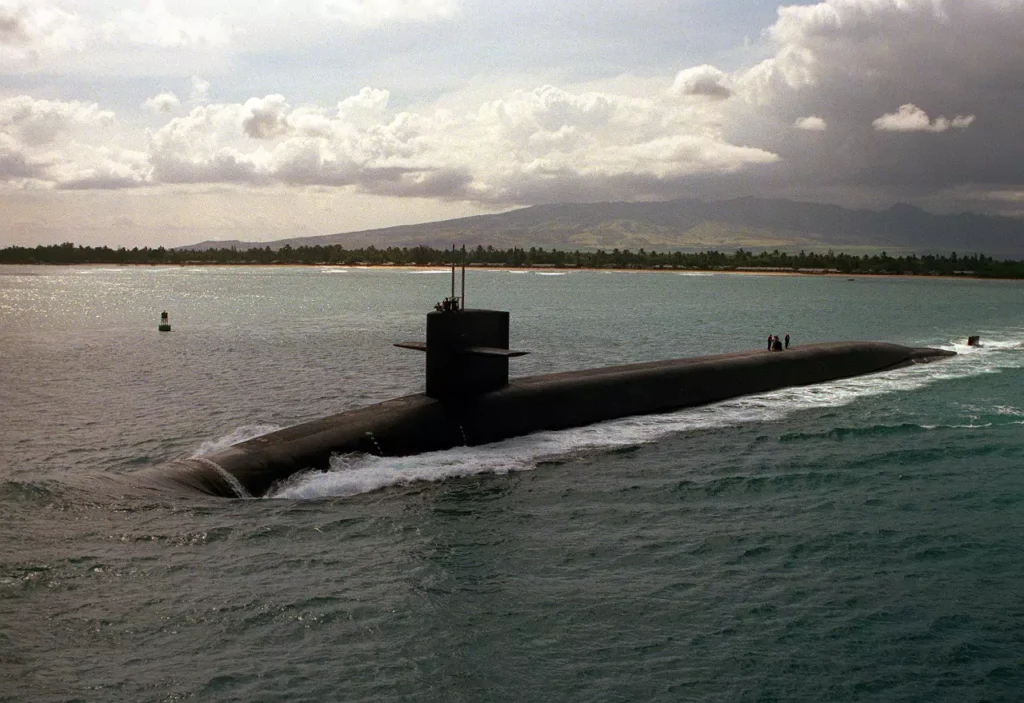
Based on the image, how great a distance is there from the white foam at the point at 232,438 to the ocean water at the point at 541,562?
0.27 meters

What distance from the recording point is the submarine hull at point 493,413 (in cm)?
1839

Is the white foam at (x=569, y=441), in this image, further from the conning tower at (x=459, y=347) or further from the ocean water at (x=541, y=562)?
the conning tower at (x=459, y=347)

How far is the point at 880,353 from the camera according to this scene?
3981 centimetres

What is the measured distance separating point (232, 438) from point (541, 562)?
12.4m

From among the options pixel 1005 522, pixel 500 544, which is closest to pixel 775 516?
pixel 1005 522

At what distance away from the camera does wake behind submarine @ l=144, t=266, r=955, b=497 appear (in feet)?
60.6

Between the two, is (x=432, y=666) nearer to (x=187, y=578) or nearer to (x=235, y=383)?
(x=187, y=578)

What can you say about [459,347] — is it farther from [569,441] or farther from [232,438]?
[232,438]

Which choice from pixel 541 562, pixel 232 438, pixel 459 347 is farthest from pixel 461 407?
pixel 541 562

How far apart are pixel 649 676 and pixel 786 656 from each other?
1.98 m

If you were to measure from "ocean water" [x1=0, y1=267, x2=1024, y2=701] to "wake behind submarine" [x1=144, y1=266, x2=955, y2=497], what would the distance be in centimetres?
56

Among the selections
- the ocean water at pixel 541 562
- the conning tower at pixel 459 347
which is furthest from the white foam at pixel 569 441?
the conning tower at pixel 459 347

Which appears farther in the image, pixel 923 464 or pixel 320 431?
pixel 923 464

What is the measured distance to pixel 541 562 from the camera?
580 inches
